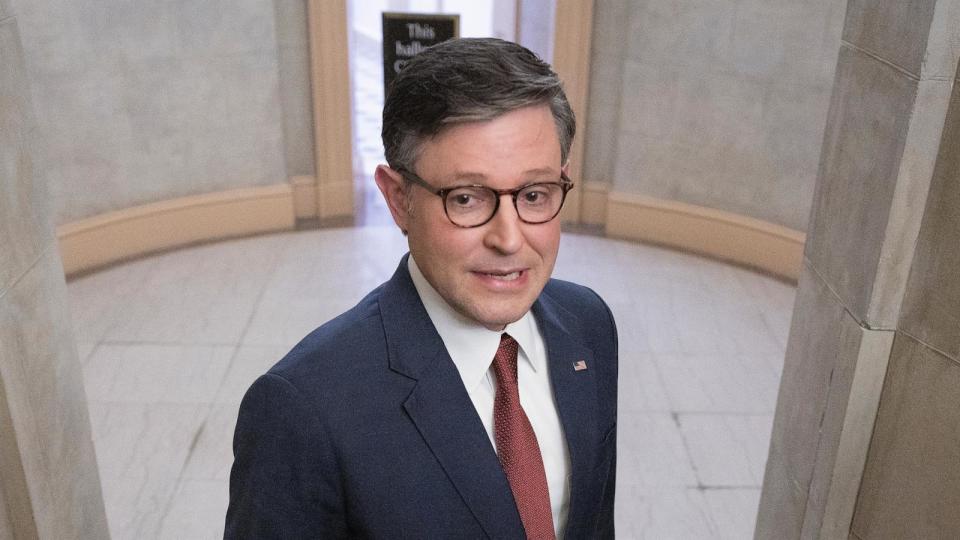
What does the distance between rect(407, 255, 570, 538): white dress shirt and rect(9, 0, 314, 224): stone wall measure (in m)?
5.56

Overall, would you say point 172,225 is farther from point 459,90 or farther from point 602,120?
point 459,90

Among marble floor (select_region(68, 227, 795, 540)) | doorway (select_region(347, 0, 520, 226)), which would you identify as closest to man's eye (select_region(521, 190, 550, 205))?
marble floor (select_region(68, 227, 795, 540))

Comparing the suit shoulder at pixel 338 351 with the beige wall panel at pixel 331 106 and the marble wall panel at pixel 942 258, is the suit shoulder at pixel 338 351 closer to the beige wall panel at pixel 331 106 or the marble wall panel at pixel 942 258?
the marble wall panel at pixel 942 258

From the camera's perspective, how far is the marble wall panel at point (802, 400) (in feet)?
9.35

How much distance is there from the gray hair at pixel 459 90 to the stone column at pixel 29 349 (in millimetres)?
1297

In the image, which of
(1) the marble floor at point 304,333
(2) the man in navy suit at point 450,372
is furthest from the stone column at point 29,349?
(1) the marble floor at point 304,333

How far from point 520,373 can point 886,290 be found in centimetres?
100

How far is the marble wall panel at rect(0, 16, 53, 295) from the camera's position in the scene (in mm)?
2551

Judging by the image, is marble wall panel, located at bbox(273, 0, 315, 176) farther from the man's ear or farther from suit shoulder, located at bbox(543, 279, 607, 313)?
the man's ear

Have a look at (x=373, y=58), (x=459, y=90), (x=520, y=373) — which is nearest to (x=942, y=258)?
(x=520, y=373)

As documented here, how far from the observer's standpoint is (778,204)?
7.46 meters

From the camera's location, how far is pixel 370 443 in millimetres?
1917

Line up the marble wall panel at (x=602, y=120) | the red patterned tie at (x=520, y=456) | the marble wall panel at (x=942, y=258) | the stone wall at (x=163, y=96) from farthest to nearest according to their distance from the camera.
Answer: the marble wall panel at (x=602, y=120) < the stone wall at (x=163, y=96) < the marble wall panel at (x=942, y=258) < the red patterned tie at (x=520, y=456)

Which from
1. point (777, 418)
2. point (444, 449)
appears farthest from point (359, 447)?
point (777, 418)
